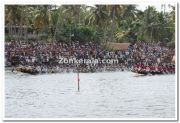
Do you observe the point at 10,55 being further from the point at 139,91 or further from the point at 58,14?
the point at 139,91

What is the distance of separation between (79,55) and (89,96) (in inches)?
33.1

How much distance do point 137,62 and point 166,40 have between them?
785mm

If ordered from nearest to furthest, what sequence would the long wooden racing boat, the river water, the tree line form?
the river water
the tree line
the long wooden racing boat

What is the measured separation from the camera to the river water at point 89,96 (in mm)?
13391

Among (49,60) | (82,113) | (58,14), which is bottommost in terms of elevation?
(82,113)

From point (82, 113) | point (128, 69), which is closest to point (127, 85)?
point (128, 69)

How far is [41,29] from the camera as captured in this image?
14625 millimetres

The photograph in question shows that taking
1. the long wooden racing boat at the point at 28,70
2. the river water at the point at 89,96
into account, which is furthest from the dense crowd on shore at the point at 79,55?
the river water at the point at 89,96

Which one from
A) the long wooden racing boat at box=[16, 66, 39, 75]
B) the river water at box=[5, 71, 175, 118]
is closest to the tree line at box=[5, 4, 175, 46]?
the long wooden racing boat at box=[16, 66, 39, 75]

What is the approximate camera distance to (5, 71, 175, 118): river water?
1339 cm

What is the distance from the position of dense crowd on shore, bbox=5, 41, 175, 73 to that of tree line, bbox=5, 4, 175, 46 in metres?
0.14

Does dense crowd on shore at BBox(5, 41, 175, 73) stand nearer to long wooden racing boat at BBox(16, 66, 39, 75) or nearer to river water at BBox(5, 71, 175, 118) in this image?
long wooden racing boat at BBox(16, 66, 39, 75)

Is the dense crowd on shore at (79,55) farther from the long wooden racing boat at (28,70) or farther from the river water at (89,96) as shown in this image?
the river water at (89,96)

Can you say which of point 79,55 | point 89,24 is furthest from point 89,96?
point 89,24
